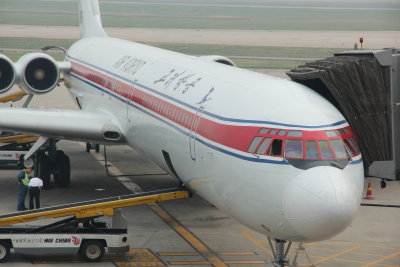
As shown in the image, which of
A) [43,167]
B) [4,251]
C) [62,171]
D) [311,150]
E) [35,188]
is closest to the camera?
[311,150]

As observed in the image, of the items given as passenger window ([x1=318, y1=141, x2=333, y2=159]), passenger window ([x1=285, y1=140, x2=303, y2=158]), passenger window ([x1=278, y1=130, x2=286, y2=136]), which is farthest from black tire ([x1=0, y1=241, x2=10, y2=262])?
passenger window ([x1=318, y1=141, x2=333, y2=159])

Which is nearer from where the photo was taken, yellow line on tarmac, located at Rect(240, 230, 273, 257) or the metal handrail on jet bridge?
the metal handrail on jet bridge

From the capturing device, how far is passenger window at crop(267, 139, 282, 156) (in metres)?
14.8

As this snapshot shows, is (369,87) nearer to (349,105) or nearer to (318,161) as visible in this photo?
(349,105)

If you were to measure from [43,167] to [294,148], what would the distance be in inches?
524

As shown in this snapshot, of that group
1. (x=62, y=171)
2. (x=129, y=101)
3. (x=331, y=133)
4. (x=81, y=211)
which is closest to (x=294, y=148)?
(x=331, y=133)

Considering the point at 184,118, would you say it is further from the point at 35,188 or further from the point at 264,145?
→ the point at 35,188

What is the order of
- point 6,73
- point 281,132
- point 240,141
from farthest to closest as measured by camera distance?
1. point 6,73
2. point 240,141
3. point 281,132

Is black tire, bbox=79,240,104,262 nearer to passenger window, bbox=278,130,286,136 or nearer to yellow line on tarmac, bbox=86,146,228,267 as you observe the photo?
yellow line on tarmac, bbox=86,146,228,267

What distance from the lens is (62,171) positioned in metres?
26.5

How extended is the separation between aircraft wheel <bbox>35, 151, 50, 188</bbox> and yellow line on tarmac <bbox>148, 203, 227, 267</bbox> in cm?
400

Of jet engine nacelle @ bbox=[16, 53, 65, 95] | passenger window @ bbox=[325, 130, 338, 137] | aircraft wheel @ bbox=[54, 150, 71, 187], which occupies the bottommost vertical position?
aircraft wheel @ bbox=[54, 150, 71, 187]

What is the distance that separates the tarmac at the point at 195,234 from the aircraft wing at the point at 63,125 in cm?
185

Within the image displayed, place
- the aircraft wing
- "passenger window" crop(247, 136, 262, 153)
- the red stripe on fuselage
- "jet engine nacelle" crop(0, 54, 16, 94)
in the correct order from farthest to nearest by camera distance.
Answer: "jet engine nacelle" crop(0, 54, 16, 94), the aircraft wing, the red stripe on fuselage, "passenger window" crop(247, 136, 262, 153)
